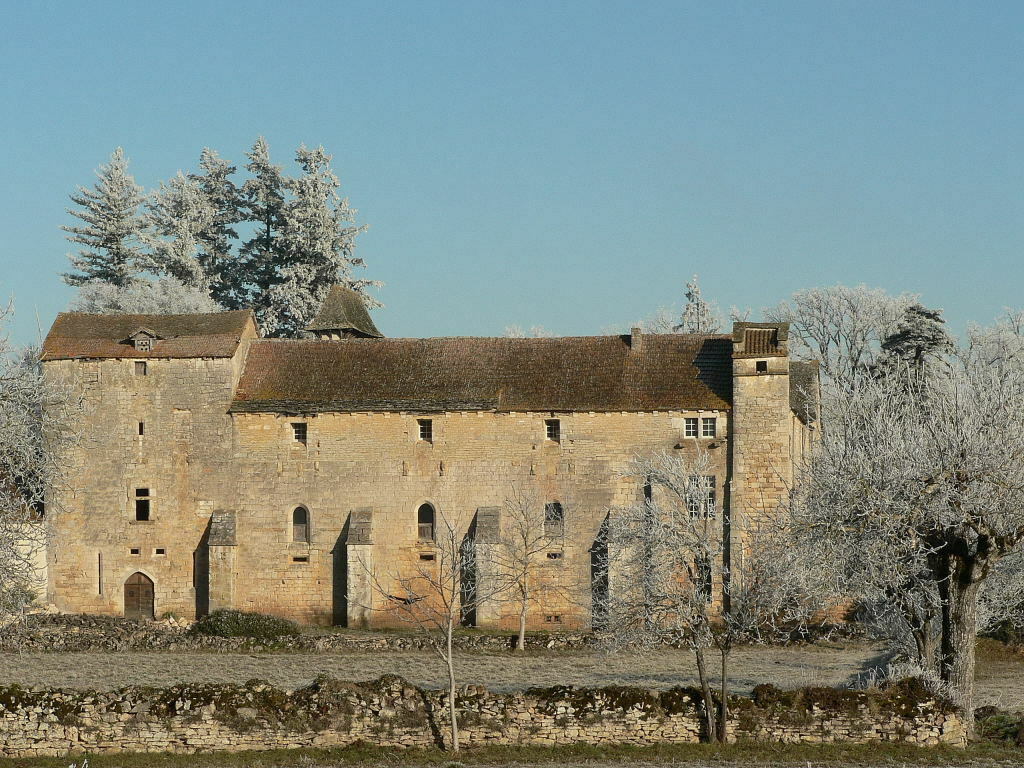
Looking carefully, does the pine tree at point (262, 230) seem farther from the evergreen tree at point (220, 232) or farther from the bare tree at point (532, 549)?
the bare tree at point (532, 549)

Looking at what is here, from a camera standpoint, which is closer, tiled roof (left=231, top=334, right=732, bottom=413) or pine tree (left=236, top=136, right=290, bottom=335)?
tiled roof (left=231, top=334, right=732, bottom=413)

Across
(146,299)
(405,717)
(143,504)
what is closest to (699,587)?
(405,717)

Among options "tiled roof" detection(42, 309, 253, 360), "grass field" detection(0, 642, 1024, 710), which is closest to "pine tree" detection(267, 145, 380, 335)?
"tiled roof" detection(42, 309, 253, 360)

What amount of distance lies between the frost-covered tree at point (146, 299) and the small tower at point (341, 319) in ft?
44.5

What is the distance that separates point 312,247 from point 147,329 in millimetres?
26759

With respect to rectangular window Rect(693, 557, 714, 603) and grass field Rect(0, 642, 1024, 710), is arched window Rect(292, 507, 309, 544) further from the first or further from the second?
rectangular window Rect(693, 557, 714, 603)

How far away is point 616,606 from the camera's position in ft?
102

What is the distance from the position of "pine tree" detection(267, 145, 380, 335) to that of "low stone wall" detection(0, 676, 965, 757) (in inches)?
1966

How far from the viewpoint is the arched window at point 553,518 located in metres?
45.9

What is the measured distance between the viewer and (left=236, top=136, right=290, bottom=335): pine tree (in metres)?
76.9

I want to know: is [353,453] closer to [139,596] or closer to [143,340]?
[143,340]

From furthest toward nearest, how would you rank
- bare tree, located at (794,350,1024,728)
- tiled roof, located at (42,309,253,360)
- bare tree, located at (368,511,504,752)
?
tiled roof, located at (42,309,253,360) < bare tree, located at (368,511,504,752) < bare tree, located at (794,350,1024,728)

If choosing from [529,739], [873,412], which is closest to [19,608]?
[529,739]

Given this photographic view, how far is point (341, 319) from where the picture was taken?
179 feet
